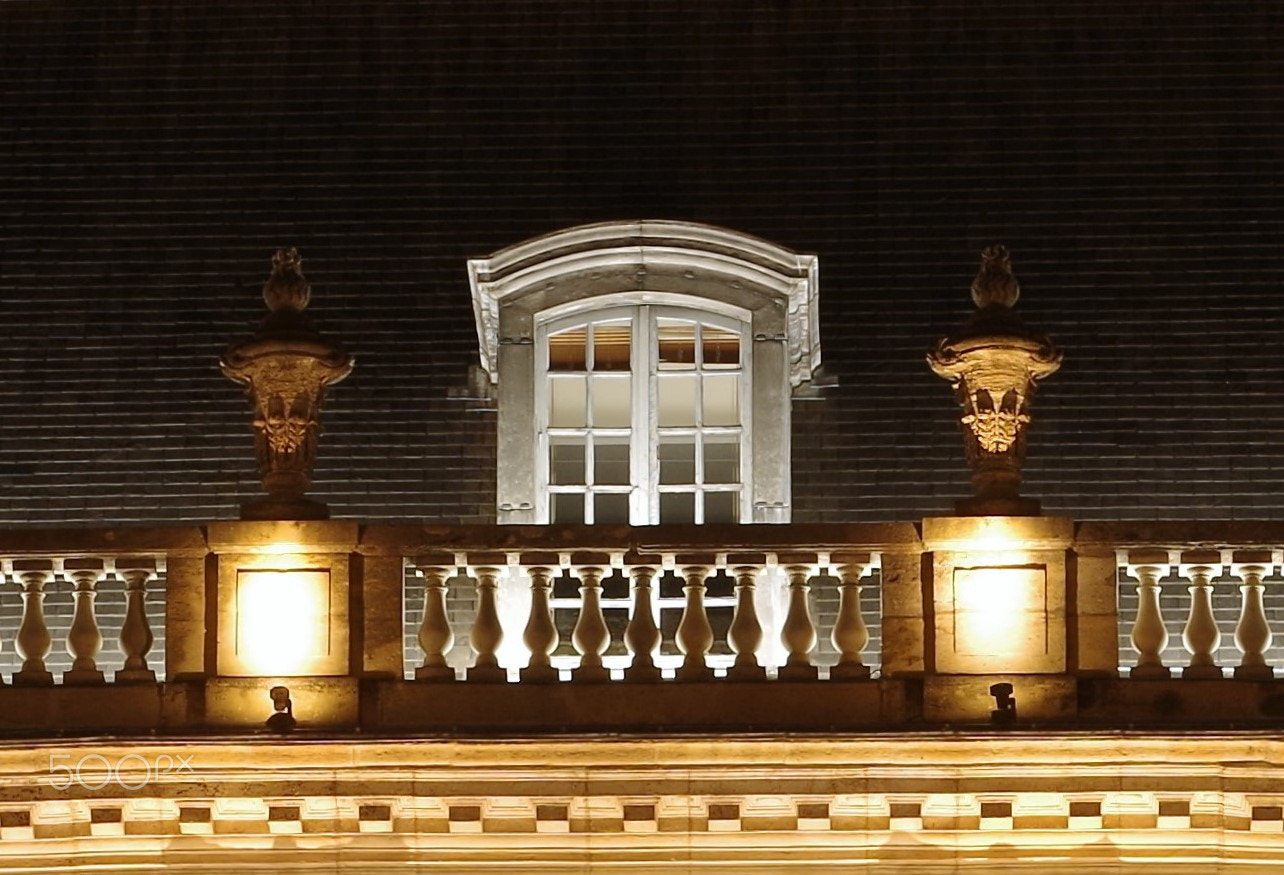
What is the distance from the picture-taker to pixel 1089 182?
Result: 19.6 metres

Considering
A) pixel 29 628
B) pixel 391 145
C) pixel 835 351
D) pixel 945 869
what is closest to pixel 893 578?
pixel 945 869

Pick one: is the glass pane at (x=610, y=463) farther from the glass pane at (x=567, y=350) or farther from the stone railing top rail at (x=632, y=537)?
the stone railing top rail at (x=632, y=537)

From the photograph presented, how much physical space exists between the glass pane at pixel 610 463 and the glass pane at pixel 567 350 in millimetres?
494

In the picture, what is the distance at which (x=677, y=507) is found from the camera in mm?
18203

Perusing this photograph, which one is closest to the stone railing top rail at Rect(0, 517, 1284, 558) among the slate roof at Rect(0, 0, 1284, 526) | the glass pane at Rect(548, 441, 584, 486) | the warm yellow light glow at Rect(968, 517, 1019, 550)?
the warm yellow light glow at Rect(968, 517, 1019, 550)

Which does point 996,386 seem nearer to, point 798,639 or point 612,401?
point 798,639

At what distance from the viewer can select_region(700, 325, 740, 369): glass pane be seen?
726 inches

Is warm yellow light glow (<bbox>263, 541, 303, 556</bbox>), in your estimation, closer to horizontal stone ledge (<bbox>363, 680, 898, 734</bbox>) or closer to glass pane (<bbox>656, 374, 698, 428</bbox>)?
horizontal stone ledge (<bbox>363, 680, 898, 734</bbox>)

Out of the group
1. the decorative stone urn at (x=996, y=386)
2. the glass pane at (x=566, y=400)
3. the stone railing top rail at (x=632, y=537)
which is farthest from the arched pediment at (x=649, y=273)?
the stone railing top rail at (x=632, y=537)

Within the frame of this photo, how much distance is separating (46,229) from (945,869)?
23.2 ft

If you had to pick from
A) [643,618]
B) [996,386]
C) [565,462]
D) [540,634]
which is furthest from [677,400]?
[996,386]

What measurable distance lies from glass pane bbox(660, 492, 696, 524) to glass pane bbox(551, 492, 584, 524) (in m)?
0.45

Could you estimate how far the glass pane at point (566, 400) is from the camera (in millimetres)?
→ 18391

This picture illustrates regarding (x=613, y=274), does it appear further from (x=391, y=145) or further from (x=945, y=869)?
(x=945, y=869)
